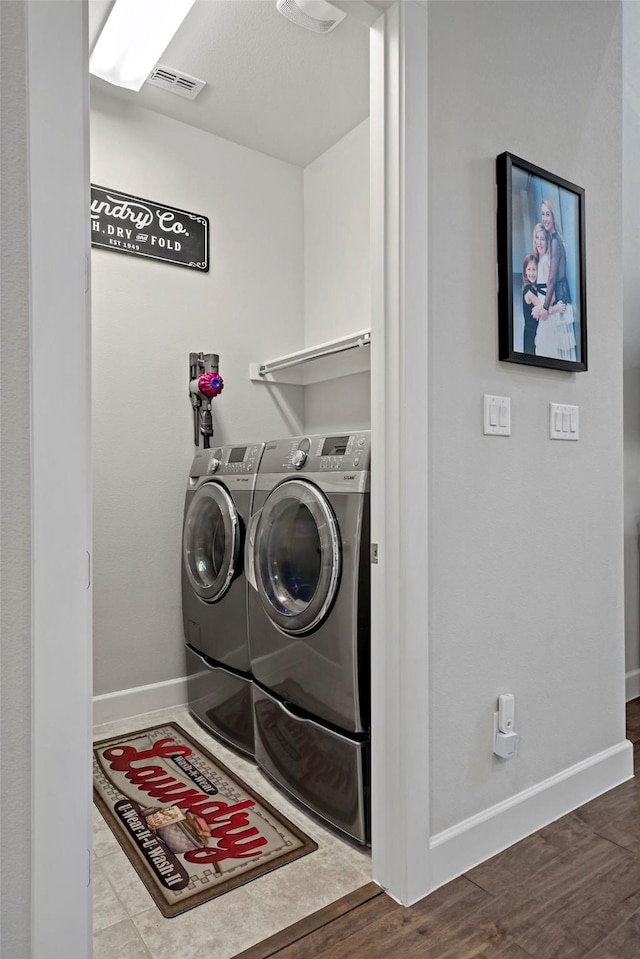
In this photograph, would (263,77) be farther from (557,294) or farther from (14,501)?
(14,501)

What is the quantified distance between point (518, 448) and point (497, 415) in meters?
0.13

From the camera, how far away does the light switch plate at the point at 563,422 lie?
5.99ft

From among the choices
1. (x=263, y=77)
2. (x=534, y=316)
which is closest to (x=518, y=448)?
(x=534, y=316)

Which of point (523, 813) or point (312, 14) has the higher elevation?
point (312, 14)

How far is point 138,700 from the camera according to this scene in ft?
8.63

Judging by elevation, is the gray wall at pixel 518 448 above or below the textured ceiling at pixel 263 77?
below

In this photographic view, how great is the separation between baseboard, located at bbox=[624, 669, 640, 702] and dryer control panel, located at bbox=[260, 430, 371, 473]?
194cm

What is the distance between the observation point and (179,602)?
2.78 metres

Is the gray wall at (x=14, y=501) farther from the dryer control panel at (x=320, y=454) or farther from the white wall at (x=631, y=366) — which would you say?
the white wall at (x=631, y=366)

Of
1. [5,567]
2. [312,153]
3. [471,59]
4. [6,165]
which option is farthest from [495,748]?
[312,153]

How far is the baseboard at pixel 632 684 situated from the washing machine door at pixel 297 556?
5.96 ft

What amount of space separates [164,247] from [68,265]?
1939 millimetres

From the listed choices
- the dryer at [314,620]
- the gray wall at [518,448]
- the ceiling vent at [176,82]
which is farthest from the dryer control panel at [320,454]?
Result: the ceiling vent at [176,82]

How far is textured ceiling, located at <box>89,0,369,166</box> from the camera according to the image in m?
2.15
